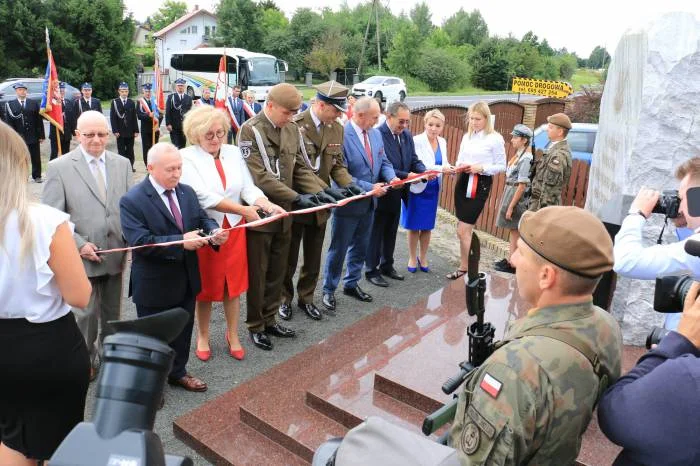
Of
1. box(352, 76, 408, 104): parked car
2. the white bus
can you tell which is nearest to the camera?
the white bus

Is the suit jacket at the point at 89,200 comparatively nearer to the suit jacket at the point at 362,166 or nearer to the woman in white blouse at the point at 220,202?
the woman in white blouse at the point at 220,202

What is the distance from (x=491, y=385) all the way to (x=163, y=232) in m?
2.62

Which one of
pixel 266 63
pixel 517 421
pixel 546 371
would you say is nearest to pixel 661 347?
pixel 546 371

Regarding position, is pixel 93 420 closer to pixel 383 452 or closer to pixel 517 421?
pixel 383 452

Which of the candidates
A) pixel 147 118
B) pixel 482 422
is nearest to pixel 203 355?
pixel 482 422

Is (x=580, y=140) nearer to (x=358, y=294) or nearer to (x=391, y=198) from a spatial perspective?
(x=391, y=198)

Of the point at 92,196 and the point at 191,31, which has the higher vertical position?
the point at 191,31

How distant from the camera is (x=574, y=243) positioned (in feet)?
5.07

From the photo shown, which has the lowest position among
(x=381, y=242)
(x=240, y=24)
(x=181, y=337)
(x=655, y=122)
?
(x=181, y=337)

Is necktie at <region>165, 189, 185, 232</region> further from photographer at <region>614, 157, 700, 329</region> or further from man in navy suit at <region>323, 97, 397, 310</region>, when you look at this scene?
photographer at <region>614, 157, 700, 329</region>

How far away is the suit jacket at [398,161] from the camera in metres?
5.78

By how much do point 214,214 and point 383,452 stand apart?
312 cm

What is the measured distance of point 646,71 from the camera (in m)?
3.93

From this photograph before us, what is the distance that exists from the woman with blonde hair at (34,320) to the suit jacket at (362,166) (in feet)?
10.2
